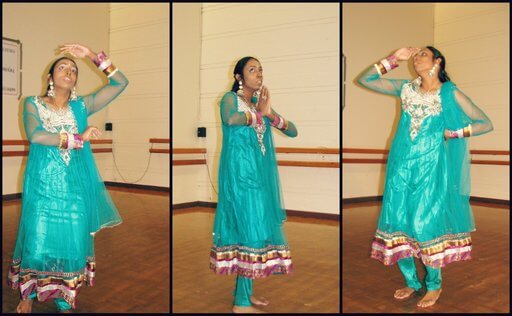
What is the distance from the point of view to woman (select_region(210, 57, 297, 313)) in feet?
8.09

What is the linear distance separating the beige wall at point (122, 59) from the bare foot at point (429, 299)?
592cm

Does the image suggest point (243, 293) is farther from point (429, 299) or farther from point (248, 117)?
point (429, 299)

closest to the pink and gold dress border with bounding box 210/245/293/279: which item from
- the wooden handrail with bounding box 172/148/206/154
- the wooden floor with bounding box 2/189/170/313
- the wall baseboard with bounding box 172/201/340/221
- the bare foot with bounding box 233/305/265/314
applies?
the bare foot with bounding box 233/305/265/314

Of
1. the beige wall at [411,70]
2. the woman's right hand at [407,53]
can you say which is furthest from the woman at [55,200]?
the beige wall at [411,70]

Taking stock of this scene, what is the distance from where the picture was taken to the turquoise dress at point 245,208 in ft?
8.08

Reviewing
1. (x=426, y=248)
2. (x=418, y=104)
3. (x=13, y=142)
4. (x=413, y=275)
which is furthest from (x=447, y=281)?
(x=13, y=142)

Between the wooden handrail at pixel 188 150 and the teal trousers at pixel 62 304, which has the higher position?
the wooden handrail at pixel 188 150

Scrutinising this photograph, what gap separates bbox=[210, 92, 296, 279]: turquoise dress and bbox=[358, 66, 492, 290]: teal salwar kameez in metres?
0.73

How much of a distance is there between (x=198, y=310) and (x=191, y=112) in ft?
15.2

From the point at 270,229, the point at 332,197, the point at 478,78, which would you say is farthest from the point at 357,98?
the point at 270,229

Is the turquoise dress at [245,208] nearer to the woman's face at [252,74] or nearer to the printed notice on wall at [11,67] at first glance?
the woman's face at [252,74]

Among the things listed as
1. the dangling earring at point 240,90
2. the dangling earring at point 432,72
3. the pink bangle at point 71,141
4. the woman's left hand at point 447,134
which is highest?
the dangling earring at point 432,72

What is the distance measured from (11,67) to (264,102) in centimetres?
612

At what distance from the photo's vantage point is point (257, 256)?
246cm
